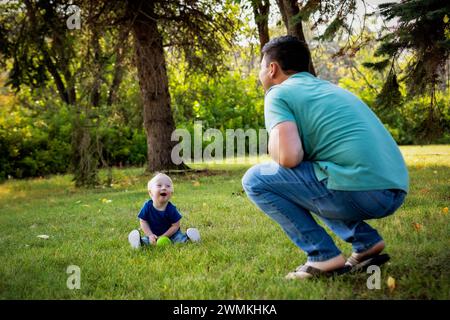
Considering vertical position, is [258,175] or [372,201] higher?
[258,175]

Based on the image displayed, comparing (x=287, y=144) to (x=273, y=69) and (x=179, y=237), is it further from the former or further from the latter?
(x=179, y=237)

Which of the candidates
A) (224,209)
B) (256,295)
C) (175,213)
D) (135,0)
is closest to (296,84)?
(256,295)

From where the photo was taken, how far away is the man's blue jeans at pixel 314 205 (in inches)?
103

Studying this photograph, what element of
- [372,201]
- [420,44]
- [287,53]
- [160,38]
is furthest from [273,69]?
[160,38]

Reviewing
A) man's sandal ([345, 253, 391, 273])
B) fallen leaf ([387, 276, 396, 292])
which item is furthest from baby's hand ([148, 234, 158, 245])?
fallen leaf ([387, 276, 396, 292])

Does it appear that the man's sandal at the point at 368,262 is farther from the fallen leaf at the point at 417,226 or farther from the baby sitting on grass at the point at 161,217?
the baby sitting on grass at the point at 161,217

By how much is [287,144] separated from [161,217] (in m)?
1.97

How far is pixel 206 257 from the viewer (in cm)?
345

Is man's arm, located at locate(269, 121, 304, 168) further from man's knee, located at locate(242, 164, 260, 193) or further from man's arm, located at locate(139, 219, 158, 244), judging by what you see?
man's arm, located at locate(139, 219, 158, 244)

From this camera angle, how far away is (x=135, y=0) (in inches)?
373

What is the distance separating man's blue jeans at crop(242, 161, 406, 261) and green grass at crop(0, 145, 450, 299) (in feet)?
0.79

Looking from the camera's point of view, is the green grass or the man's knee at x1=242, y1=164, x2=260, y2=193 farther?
the man's knee at x1=242, y1=164, x2=260, y2=193

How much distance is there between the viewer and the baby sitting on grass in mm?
4098
